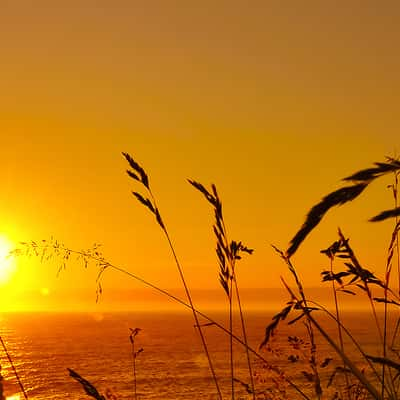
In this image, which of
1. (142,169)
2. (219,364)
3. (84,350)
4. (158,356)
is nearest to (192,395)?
(219,364)

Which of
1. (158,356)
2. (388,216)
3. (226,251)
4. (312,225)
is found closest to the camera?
(312,225)

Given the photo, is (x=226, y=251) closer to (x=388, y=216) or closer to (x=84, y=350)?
(x=388, y=216)

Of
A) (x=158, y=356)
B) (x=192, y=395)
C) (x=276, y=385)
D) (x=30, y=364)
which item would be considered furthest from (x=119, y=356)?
(x=276, y=385)

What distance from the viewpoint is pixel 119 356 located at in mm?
156000

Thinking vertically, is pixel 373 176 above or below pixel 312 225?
above

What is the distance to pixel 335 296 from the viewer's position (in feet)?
12.5

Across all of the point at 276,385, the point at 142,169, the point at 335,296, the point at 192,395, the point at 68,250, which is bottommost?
the point at 192,395

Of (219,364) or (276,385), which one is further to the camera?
(219,364)

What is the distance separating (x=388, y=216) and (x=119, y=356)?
160 m

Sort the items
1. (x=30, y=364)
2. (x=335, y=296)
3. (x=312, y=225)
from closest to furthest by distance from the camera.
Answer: (x=312, y=225)
(x=335, y=296)
(x=30, y=364)

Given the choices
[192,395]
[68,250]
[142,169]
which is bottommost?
[192,395]

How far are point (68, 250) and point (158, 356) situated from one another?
155669 mm

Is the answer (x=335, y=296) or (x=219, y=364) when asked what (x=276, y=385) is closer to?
(x=335, y=296)

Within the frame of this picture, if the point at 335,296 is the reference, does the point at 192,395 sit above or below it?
below
